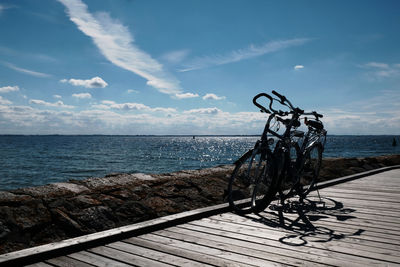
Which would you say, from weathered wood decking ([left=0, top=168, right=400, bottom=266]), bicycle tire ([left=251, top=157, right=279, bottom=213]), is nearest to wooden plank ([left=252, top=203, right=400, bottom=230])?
weathered wood decking ([left=0, top=168, right=400, bottom=266])

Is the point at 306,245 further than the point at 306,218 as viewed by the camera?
No

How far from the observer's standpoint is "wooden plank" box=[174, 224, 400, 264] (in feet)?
8.21

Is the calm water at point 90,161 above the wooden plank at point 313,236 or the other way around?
the other way around

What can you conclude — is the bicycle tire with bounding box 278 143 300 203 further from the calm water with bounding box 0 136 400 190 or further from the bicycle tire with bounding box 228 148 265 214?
the calm water with bounding box 0 136 400 190

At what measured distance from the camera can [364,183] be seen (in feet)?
21.4

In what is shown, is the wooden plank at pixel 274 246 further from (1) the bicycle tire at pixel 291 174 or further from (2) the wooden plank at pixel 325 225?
(1) the bicycle tire at pixel 291 174

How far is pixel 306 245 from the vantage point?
282 centimetres

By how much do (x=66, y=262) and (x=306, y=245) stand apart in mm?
2047

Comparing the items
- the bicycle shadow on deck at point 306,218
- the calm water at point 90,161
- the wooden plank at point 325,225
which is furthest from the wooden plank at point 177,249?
the calm water at point 90,161

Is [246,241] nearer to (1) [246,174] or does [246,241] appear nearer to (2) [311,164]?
(1) [246,174]

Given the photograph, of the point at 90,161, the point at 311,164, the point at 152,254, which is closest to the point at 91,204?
the point at 152,254

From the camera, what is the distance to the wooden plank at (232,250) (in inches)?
95.8

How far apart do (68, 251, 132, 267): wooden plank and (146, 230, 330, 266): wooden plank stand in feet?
1.86

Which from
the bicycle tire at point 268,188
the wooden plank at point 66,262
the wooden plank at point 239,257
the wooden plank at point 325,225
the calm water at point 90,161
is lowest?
the calm water at point 90,161
